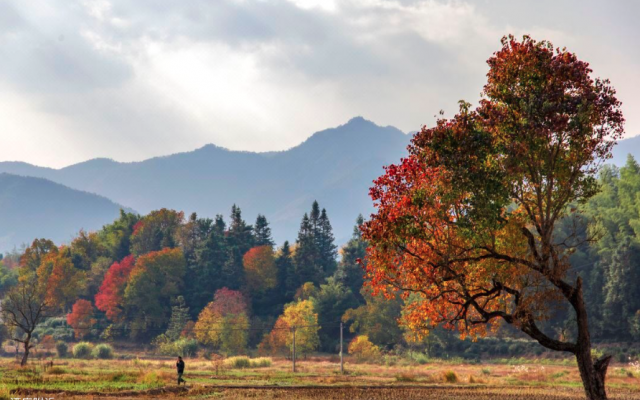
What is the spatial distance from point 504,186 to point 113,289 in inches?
4630

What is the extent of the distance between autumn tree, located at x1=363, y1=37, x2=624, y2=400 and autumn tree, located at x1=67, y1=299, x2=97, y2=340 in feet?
369

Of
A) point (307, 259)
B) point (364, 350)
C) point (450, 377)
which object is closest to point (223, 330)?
point (364, 350)

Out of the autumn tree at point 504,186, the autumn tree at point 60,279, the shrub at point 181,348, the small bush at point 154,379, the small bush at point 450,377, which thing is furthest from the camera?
the autumn tree at point 60,279

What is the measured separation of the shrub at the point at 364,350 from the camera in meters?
99.7

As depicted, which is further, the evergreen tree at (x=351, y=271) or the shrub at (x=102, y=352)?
the evergreen tree at (x=351, y=271)

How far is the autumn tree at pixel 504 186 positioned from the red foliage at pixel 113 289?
111 m

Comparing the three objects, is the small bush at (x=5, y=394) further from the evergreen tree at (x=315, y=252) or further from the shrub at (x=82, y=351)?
the evergreen tree at (x=315, y=252)

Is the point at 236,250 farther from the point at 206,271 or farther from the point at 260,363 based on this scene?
the point at 260,363

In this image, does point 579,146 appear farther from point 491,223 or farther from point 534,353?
point 534,353

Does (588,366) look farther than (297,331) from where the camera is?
No

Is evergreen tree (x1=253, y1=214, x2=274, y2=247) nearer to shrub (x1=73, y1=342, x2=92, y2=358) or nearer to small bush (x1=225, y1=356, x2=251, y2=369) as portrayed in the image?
shrub (x1=73, y1=342, x2=92, y2=358)

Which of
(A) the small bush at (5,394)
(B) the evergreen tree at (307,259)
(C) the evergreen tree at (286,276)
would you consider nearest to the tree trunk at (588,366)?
(A) the small bush at (5,394)

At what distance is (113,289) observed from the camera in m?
131

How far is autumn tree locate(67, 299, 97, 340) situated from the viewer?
127 meters
